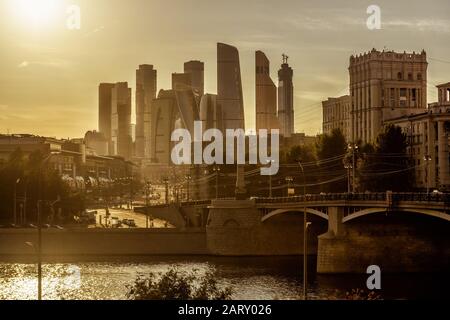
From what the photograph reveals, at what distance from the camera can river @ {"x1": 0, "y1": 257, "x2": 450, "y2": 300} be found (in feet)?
172

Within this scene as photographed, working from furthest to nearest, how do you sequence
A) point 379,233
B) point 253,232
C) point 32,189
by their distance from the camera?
point 32,189
point 253,232
point 379,233

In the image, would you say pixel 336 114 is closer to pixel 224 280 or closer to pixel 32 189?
pixel 32 189

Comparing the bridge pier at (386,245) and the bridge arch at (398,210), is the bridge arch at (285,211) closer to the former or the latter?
the bridge pier at (386,245)

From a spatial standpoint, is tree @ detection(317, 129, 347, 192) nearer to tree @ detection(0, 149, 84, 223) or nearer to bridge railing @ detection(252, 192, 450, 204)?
bridge railing @ detection(252, 192, 450, 204)

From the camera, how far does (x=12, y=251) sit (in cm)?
8088

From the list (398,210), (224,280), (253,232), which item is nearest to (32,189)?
(253,232)

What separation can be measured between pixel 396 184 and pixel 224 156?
172 ft

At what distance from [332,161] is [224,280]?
4500 centimetres

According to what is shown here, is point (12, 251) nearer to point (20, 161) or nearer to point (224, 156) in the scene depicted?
point (20, 161)

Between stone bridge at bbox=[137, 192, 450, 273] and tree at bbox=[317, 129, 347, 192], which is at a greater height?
tree at bbox=[317, 129, 347, 192]

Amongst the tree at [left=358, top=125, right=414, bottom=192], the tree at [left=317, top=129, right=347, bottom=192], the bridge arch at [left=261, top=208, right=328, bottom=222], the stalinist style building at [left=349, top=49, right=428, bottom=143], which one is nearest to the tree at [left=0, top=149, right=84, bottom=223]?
the bridge arch at [left=261, top=208, right=328, bottom=222]

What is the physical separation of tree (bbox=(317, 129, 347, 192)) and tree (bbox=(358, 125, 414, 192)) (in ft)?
11.8

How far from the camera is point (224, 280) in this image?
60719 millimetres
